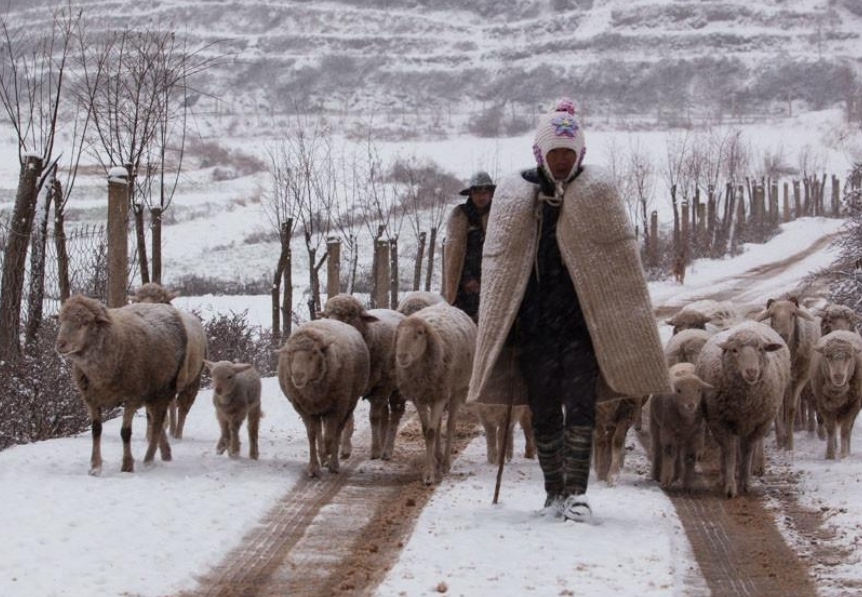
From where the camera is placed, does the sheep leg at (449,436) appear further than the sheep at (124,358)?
Yes

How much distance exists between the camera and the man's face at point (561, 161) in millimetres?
8055

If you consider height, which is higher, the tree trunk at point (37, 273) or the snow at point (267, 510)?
the tree trunk at point (37, 273)

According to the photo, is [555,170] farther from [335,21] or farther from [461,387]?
[335,21]

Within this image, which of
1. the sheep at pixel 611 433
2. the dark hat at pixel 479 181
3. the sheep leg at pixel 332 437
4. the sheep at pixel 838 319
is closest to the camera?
the sheep at pixel 611 433

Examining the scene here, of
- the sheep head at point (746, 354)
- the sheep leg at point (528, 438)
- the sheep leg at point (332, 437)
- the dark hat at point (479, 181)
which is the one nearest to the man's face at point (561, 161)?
the sheep head at point (746, 354)

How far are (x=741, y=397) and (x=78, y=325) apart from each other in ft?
17.2

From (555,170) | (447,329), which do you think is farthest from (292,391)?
(555,170)

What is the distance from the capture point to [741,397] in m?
10.5

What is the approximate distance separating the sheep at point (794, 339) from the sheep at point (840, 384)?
29.8 inches

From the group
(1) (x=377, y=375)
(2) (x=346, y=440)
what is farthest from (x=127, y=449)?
(1) (x=377, y=375)

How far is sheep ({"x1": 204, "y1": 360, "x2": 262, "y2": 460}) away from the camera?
37.6 ft

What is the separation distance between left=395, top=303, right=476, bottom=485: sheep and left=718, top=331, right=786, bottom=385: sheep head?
6.97 ft

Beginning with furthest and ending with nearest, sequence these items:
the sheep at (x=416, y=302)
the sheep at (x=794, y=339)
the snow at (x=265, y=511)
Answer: the sheep at (x=794, y=339)
the sheep at (x=416, y=302)
the snow at (x=265, y=511)

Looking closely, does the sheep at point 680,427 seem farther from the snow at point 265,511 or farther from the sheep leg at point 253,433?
the sheep leg at point 253,433
